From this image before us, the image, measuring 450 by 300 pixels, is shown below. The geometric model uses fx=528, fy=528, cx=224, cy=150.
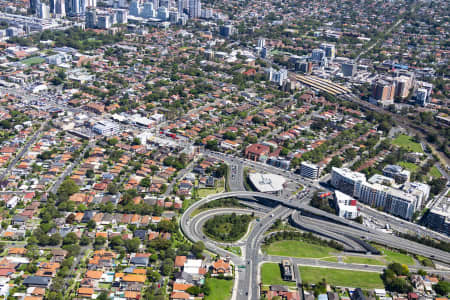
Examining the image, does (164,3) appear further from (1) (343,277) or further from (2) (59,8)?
(1) (343,277)

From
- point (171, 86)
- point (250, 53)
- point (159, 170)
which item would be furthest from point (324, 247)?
point (250, 53)

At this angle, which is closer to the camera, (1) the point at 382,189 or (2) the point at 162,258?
(2) the point at 162,258

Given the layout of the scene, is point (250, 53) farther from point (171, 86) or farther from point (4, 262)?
point (4, 262)

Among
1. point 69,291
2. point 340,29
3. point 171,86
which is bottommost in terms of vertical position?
point 69,291

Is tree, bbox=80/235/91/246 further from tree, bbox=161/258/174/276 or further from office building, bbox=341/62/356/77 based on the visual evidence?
office building, bbox=341/62/356/77

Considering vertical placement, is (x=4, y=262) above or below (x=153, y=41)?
below

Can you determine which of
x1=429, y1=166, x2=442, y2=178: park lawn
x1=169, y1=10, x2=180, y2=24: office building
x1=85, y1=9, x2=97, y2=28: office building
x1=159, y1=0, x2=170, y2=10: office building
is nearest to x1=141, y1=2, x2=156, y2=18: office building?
x1=169, y1=10, x2=180, y2=24: office building

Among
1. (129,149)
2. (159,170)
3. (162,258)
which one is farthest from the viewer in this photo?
(129,149)

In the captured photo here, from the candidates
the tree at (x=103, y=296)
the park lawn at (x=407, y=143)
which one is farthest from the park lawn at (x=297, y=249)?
the park lawn at (x=407, y=143)
